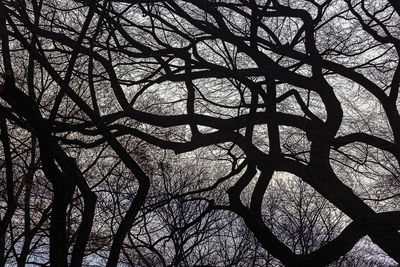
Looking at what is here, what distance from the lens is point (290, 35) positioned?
953 cm

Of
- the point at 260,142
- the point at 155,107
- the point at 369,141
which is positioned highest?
the point at 155,107

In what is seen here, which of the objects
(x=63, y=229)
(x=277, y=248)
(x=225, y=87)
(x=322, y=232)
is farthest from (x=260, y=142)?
(x=322, y=232)

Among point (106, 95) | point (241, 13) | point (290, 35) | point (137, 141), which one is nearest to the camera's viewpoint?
point (241, 13)

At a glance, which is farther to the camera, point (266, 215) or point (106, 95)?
point (266, 215)

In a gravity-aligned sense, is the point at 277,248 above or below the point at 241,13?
below

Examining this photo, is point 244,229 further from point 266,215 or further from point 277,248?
point 277,248

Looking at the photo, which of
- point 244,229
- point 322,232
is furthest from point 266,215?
point 322,232

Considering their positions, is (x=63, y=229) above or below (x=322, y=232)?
below

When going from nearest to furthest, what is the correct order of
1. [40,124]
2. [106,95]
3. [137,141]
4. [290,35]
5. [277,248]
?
[40,124] < [277,248] < [290,35] < [106,95] < [137,141]

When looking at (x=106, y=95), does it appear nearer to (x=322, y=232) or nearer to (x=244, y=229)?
(x=244, y=229)

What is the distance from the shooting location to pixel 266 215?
57.0ft

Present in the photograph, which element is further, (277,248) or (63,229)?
(277,248)

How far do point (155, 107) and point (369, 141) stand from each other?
4.20 m

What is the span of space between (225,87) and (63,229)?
242 inches
